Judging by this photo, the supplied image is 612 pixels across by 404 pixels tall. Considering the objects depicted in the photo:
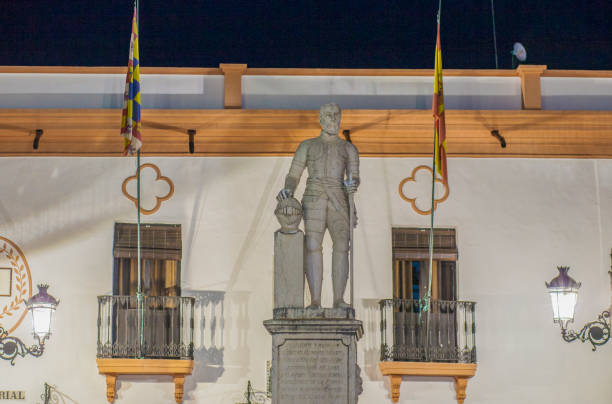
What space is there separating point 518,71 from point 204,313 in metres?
5.31

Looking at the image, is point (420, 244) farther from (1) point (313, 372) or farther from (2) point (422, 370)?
(1) point (313, 372)

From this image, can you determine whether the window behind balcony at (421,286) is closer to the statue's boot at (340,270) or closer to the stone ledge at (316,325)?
the statue's boot at (340,270)

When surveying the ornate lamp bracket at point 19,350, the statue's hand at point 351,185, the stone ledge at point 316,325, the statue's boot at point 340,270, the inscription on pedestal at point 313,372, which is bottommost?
the inscription on pedestal at point 313,372

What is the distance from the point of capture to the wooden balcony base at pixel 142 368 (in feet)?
49.9

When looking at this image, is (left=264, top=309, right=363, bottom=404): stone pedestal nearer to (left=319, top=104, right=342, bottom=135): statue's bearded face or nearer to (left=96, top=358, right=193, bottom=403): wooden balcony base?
(left=319, top=104, right=342, bottom=135): statue's bearded face

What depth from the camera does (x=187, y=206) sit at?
16.2 metres

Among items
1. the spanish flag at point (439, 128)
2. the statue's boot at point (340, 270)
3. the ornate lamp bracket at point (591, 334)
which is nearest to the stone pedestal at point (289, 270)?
the statue's boot at point (340, 270)

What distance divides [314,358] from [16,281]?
624 centimetres

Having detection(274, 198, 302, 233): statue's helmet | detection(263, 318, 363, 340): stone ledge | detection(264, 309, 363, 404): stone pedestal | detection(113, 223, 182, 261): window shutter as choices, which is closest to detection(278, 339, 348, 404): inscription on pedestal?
detection(264, 309, 363, 404): stone pedestal

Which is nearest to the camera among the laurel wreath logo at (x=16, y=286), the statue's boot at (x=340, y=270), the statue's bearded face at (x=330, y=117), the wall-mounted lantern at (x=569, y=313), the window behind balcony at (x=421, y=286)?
the statue's boot at (x=340, y=270)

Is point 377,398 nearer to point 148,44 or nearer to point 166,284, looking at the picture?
point 166,284

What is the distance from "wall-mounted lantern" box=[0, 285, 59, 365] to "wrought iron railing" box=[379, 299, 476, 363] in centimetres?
418

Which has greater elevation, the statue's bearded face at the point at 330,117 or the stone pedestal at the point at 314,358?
the statue's bearded face at the point at 330,117

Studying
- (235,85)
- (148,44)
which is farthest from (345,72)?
(148,44)
